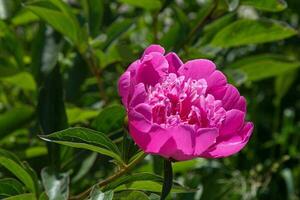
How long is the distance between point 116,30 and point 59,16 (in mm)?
188

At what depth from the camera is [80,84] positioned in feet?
5.34

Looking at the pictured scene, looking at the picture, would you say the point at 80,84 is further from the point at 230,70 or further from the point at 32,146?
the point at 230,70

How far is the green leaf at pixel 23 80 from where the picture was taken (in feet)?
4.87

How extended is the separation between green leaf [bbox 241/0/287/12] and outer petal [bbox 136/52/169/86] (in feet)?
1.22

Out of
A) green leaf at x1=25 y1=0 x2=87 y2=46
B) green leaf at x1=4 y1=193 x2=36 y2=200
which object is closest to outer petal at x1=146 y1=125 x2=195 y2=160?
green leaf at x1=4 y1=193 x2=36 y2=200

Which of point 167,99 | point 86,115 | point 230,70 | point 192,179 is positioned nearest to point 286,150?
point 192,179

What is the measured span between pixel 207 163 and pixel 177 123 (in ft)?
3.14

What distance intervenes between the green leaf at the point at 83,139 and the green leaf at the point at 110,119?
23 centimetres

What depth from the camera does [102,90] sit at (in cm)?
154

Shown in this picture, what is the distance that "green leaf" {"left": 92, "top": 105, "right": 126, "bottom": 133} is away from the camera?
1.20m

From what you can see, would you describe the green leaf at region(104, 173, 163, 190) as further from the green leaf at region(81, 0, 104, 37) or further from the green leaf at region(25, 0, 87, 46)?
the green leaf at region(81, 0, 104, 37)

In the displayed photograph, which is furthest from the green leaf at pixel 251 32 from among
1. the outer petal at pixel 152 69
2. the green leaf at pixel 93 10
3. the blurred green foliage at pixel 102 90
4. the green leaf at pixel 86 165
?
the outer petal at pixel 152 69

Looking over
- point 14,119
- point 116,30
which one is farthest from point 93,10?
point 14,119

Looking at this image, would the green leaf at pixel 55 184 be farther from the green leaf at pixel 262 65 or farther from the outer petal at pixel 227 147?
the green leaf at pixel 262 65
